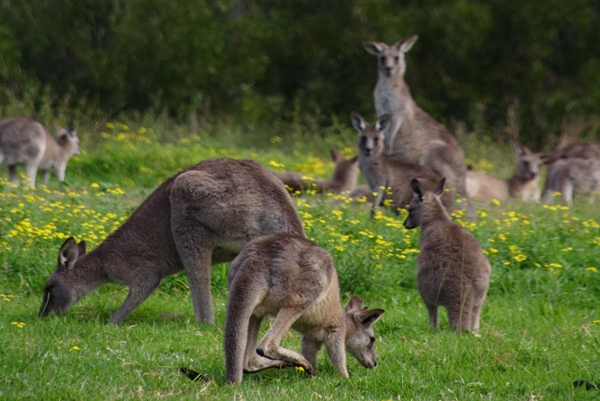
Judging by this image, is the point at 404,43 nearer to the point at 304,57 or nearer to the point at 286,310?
the point at 304,57

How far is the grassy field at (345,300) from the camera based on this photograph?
17.3ft

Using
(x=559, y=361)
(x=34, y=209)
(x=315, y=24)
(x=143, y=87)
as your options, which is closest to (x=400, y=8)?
(x=315, y=24)

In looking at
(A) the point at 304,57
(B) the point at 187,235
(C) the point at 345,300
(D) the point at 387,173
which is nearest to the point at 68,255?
(B) the point at 187,235

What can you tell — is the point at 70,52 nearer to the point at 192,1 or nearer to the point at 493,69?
the point at 192,1

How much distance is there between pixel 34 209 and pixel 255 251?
5.29m

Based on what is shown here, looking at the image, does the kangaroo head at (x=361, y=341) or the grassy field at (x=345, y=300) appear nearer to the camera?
the grassy field at (x=345, y=300)

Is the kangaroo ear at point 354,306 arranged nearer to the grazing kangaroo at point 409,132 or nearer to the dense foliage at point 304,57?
the grazing kangaroo at point 409,132

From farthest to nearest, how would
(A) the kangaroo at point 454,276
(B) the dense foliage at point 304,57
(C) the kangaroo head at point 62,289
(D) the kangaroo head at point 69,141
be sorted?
1. (B) the dense foliage at point 304,57
2. (D) the kangaroo head at point 69,141
3. (C) the kangaroo head at point 62,289
4. (A) the kangaroo at point 454,276

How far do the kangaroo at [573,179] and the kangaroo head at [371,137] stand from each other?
9.62 ft

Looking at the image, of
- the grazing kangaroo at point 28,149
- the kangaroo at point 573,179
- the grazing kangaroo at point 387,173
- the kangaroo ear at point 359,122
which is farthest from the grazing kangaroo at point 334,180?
the grazing kangaroo at point 28,149

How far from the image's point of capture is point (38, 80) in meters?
21.4

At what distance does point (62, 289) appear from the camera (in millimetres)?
7258

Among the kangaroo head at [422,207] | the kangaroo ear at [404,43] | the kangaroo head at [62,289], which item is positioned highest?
the kangaroo ear at [404,43]

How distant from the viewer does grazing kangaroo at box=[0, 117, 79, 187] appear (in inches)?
516
